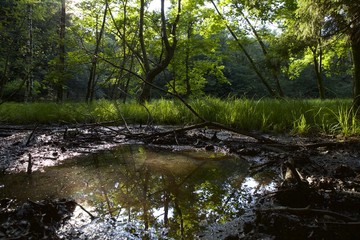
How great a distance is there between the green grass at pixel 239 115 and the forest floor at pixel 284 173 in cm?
45

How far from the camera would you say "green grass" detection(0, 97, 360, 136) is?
178 inches

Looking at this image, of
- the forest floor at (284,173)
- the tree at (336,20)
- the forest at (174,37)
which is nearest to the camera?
the forest floor at (284,173)

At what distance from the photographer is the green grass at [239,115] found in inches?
178

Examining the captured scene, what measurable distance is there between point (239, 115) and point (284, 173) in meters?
3.09

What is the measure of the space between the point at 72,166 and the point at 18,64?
1033 centimetres

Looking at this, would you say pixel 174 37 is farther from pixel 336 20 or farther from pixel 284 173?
pixel 284 173

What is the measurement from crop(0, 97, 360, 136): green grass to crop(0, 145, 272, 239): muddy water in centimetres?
170

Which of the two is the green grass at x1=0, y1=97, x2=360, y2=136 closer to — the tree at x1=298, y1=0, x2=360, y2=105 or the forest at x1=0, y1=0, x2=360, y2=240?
the forest at x1=0, y1=0, x2=360, y2=240

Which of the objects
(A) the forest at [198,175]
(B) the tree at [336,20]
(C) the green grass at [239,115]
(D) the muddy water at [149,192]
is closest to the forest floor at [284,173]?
(A) the forest at [198,175]

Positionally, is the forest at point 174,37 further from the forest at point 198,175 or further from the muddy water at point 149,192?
the muddy water at point 149,192

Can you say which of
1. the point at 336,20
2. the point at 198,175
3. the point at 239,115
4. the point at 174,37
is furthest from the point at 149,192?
the point at 174,37

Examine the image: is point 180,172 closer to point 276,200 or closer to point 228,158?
point 228,158

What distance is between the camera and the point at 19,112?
7551mm

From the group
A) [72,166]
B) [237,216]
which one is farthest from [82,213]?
[72,166]
